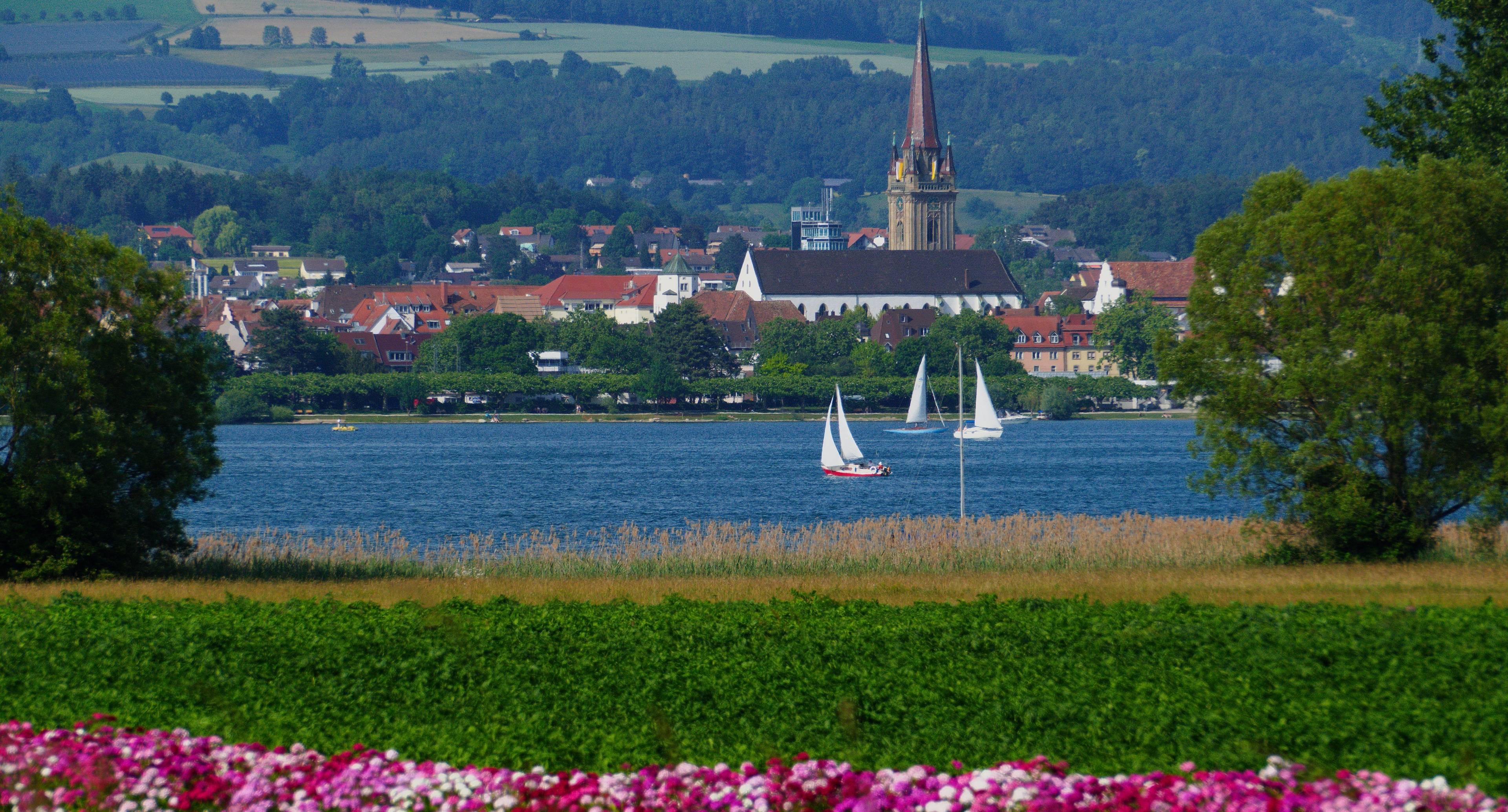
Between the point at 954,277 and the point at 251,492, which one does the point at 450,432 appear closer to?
the point at 251,492

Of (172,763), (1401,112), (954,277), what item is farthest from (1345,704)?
(954,277)

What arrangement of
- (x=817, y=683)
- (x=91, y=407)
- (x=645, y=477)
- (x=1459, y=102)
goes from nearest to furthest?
(x=817, y=683)
(x=91, y=407)
(x=1459, y=102)
(x=645, y=477)

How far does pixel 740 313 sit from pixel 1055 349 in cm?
3185

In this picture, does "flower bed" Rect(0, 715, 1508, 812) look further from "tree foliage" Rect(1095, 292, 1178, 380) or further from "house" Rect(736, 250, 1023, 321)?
"house" Rect(736, 250, 1023, 321)

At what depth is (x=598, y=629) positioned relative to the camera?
51.8ft

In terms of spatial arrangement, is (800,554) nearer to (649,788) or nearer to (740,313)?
(649,788)

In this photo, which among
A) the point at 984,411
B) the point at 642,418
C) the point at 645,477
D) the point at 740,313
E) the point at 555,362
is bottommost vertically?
A: the point at 645,477

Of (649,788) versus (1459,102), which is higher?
(1459,102)

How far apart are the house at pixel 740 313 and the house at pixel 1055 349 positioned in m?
22.8

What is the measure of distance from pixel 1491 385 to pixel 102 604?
17592 mm

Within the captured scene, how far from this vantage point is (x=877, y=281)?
641ft

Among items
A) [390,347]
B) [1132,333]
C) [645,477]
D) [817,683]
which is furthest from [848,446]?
[390,347]

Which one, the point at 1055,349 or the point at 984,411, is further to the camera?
the point at 1055,349

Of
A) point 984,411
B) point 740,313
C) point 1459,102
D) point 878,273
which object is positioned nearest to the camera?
point 1459,102
